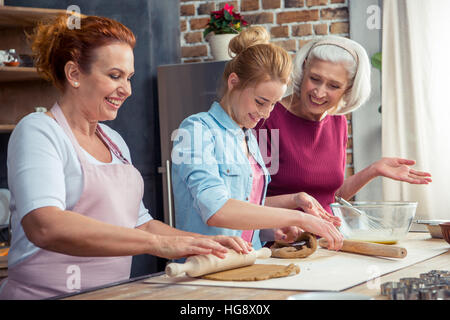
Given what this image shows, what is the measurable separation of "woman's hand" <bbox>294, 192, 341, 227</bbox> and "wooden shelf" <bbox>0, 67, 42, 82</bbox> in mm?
1673

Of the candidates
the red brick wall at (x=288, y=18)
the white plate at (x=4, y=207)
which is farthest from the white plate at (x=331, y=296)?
the red brick wall at (x=288, y=18)

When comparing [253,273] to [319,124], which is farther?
[319,124]

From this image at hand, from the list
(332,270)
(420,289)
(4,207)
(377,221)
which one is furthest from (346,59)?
(4,207)

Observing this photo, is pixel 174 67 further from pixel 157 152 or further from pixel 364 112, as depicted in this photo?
pixel 364 112

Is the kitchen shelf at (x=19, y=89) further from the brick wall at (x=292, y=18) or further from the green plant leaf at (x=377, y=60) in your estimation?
the green plant leaf at (x=377, y=60)

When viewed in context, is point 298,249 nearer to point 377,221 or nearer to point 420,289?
point 377,221

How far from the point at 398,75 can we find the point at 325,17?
0.55 meters

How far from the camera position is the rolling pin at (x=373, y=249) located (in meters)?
1.38

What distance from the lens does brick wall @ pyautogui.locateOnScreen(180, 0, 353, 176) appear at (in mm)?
3242

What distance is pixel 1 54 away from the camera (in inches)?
107

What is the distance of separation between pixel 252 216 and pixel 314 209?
260mm

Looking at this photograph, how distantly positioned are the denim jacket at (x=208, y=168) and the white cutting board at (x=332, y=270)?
0.21 m

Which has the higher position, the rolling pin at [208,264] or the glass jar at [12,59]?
the glass jar at [12,59]

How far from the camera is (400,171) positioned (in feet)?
6.31
